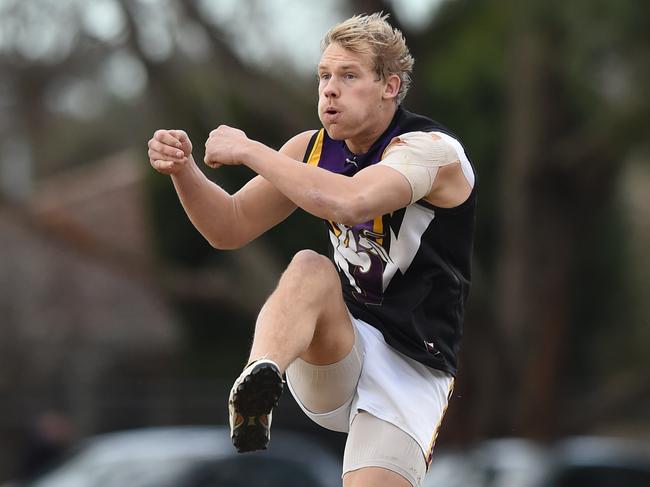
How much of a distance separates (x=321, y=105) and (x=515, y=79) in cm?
1311

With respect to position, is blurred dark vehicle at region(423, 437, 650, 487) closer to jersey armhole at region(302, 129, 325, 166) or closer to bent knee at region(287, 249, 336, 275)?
jersey armhole at region(302, 129, 325, 166)

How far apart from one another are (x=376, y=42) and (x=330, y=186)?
0.61 metres

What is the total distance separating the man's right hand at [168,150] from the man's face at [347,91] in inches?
21.8

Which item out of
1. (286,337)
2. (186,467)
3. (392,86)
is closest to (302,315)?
(286,337)

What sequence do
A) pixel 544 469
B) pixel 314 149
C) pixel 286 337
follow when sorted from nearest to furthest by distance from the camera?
pixel 286 337
pixel 314 149
pixel 544 469

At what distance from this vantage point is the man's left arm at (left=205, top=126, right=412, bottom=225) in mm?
5062

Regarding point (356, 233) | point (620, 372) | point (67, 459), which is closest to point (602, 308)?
point (620, 372)

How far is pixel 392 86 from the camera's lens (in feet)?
17.7

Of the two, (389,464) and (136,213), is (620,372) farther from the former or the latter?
(389,464)

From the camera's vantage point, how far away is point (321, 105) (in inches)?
→ 209

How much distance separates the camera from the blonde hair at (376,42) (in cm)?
530

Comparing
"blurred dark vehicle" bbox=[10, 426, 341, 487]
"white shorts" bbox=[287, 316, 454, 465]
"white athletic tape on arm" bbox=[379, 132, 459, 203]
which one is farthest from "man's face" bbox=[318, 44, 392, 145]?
"blurred dark vehicle" bbox=[10, 426, 341, 487]

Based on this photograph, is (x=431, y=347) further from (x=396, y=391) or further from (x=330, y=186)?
(x=330, y=186)

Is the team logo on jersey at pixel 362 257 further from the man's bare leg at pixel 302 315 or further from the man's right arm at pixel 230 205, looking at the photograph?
the man's right arm at pixel 230 205
